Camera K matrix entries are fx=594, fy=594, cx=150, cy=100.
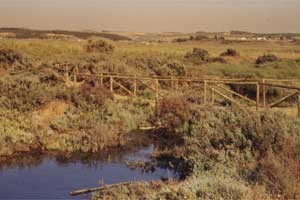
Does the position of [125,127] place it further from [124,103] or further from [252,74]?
[252,74]

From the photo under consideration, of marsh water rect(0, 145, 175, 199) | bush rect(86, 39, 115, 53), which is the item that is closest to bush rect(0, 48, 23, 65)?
bush rect(86, 39, 115, 53)

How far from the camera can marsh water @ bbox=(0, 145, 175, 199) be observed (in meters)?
14.9

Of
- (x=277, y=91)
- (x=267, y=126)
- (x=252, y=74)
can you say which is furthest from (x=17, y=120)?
(x=252, y=74)

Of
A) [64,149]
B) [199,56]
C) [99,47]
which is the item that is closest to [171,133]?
[64,149]

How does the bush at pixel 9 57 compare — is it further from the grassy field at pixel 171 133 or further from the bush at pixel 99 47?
the bush at pixel 99 47

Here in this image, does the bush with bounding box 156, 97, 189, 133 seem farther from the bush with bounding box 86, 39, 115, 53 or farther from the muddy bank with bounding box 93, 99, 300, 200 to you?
the bush with bounding box 86, 39, 115, 53

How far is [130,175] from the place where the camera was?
16797 mm

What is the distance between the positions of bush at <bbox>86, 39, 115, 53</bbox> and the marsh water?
131ft

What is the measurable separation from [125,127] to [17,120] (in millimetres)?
4079

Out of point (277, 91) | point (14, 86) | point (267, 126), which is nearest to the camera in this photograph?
point (267, 126)

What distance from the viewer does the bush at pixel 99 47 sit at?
59.2 meters

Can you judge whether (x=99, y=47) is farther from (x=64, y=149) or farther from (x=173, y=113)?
(x=64, y=149)

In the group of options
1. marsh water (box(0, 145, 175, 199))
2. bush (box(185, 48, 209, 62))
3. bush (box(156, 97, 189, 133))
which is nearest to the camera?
marsh water (box(0, 145, 175, 199))

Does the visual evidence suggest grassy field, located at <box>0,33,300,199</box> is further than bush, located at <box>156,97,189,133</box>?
No
